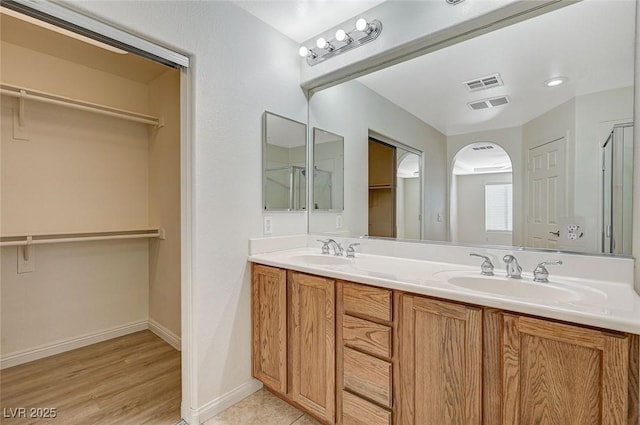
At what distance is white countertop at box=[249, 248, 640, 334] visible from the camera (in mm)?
866

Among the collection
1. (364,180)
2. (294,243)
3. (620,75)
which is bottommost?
(294,243)

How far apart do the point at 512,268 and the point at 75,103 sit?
3.21m

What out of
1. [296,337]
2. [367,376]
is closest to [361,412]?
[367,376]

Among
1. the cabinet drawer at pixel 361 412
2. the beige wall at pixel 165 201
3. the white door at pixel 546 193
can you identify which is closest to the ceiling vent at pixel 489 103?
the white door at pixel 546 193

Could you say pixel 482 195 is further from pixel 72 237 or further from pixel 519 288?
pixel 72 237

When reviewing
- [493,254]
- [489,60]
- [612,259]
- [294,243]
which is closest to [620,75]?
[489,60]

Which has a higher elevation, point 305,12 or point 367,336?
point 305,12

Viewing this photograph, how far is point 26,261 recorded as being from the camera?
2.27m

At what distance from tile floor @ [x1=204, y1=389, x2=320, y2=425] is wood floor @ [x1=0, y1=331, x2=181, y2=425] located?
11.9 inches

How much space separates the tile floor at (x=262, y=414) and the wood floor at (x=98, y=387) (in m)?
0.30

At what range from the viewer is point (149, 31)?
1.45 m

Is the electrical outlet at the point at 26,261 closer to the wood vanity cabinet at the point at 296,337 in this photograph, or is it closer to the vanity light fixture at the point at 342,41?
the wood vanity cabinet at the point at 296,337

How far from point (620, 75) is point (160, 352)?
3.38 metres

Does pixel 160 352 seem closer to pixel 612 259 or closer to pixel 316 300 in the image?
pixel 316 300
